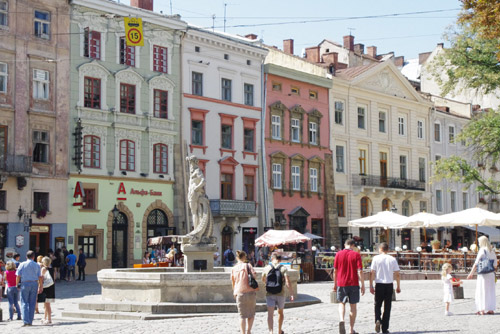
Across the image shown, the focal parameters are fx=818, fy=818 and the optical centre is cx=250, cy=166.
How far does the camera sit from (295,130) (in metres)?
49.3

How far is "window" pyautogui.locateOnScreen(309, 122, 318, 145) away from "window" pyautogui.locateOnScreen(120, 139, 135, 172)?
13.9 m

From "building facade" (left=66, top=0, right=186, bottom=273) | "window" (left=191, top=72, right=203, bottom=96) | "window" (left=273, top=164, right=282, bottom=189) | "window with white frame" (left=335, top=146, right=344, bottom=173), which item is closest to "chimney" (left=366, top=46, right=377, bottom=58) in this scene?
"window with white frame" (left=335, top=146, right=344, bottom=173)

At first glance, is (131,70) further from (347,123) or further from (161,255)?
(347,123)

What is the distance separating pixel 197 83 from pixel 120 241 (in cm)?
978

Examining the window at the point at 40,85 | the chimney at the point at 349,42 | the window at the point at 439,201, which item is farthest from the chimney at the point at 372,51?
the window at the point at 40,85

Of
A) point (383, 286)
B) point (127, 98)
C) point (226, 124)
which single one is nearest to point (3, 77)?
point (127, 98)

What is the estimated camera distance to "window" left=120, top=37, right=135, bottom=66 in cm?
3997

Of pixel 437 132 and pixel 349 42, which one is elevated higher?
pixel 349 42

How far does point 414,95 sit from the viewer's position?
191ft

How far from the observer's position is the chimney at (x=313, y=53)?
57.8 m

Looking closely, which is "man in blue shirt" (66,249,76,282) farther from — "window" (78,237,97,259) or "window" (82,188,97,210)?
"window" (82,188,97,210)

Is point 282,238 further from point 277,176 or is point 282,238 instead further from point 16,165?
point 277,176

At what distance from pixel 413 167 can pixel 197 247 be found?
38.6 metres

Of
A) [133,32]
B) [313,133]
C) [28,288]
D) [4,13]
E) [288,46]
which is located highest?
[288,46]
